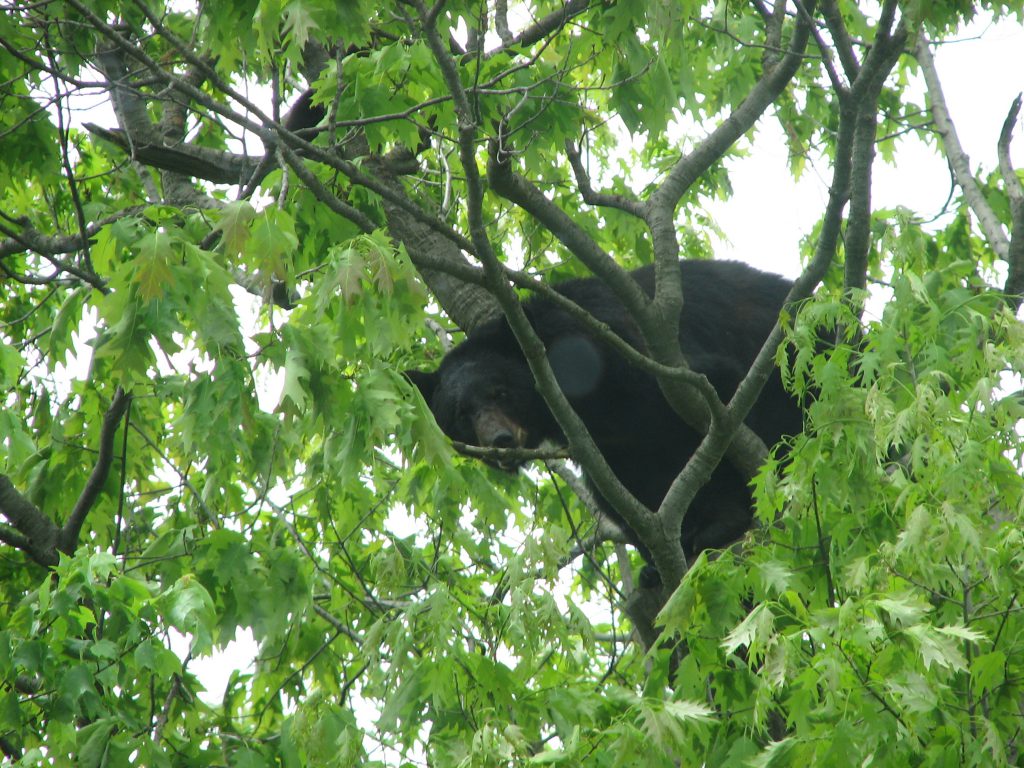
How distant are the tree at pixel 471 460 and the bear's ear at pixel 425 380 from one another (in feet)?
3.40

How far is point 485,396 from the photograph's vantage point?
662 centimetres

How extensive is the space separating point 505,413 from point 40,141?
3004 millimetres

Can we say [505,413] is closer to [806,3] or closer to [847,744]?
[806,3]

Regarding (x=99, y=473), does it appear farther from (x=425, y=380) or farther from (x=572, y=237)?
(x=425, y=380)

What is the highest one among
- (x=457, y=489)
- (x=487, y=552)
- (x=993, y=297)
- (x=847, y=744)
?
(x=487, y=552)

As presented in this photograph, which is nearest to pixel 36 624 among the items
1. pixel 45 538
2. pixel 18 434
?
pixel 18 434

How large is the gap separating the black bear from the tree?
804mm

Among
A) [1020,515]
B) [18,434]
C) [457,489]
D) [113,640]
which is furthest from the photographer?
[18,434]

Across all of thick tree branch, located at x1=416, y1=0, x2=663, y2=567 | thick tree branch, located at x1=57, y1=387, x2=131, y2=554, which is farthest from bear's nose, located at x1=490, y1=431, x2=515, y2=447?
thick tree branch, located at x1=57, y1=387, x2=131, y2=554

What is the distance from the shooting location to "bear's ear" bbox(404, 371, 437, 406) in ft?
22.0

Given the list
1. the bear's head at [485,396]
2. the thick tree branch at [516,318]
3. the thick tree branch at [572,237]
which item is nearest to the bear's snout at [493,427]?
the bear's head at [485,396]

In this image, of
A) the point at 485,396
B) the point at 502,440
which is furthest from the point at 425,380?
the point at 502,440

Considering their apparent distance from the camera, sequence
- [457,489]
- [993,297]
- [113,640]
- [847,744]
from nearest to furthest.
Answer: [847,744] < [993,297] < [457,489] < [113,640]

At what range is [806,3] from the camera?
14.5 feet
